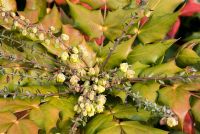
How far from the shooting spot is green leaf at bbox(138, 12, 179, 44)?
1438 mm

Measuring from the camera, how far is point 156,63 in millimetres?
1424

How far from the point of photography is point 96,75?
4.16ft

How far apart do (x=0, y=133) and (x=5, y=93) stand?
0.37ft

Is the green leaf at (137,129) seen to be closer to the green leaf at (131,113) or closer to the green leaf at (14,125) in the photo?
the green leaf at (131,113)

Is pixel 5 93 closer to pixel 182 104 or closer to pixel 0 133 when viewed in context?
pixel 0 133

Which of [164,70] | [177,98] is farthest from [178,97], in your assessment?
[164,70]

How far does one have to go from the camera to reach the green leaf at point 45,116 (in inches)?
47.3


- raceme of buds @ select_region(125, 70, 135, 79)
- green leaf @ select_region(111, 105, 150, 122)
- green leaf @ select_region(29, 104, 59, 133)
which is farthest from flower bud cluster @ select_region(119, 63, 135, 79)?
green leaf @ select_region(29, 104, 59, 133)

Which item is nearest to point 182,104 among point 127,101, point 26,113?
point 127,101

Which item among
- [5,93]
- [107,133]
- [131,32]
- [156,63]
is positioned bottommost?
[107,133]

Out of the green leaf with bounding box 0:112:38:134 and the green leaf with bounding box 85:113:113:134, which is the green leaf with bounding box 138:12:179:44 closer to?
the green leaf with bounding box 85:113:113:134

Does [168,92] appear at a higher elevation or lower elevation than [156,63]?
lower

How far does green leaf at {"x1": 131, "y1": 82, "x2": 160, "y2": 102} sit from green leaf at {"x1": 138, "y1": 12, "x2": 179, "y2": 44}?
0.73 ft

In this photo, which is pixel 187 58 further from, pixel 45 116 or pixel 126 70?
pixel 45 116
